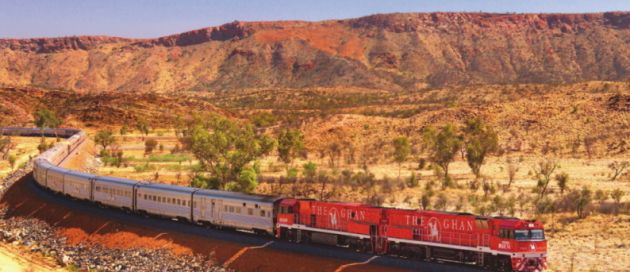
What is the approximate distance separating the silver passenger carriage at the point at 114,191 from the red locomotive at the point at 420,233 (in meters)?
12.9

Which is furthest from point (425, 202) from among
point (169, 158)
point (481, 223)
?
point (169, 158)

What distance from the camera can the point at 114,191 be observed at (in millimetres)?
39656

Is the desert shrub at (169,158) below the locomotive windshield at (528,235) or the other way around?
the other way around

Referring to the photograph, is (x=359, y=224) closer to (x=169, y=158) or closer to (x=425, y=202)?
(x=425, y=202)

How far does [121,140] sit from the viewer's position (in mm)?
101250

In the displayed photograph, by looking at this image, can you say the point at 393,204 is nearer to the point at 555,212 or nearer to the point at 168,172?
the point at 555,212

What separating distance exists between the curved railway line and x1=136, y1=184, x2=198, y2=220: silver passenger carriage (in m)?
0.66

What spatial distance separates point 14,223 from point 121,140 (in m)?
60.1

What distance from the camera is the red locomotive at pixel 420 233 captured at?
24.2m

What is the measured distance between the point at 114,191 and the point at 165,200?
5568mm

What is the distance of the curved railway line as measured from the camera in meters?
26.9

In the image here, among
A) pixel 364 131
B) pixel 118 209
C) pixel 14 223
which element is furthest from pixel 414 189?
pixel 364 131

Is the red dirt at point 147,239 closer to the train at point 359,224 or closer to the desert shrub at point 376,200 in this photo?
the train at point 359,224

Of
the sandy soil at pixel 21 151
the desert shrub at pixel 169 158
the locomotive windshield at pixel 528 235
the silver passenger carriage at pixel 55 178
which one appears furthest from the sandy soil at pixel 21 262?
the desert shrub at pixel 169 158
